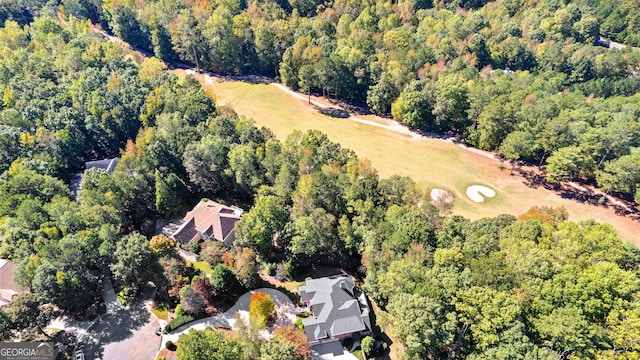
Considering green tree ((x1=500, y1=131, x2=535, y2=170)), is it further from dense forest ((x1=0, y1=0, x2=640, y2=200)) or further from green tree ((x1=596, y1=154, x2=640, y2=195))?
green tree ((x1=596, y1=154, x2=640, y2=195))

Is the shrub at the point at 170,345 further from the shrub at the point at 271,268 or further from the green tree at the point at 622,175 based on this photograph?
the green tree at the point at 622,175

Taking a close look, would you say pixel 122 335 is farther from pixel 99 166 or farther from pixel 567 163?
pixel 567 163

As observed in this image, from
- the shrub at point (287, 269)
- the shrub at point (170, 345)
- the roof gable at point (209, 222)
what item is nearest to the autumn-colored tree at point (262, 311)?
the shrub at point (287, 269)

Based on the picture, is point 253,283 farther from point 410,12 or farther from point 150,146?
point 410,12

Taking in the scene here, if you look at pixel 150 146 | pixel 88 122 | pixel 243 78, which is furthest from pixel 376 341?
pixel 243 78

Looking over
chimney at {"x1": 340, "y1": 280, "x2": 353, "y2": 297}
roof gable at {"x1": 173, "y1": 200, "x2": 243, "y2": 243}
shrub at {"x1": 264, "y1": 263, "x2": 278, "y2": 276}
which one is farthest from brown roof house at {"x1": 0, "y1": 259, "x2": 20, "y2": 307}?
chimney at {"x1": 340, "y1": 280, "x2": 353, "y2": 297}

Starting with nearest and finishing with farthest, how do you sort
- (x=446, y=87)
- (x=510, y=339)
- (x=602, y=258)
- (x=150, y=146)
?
(x=510, y=339)
(x=602, y=258)
(x=150, y=146)
(x=446, y=87)
